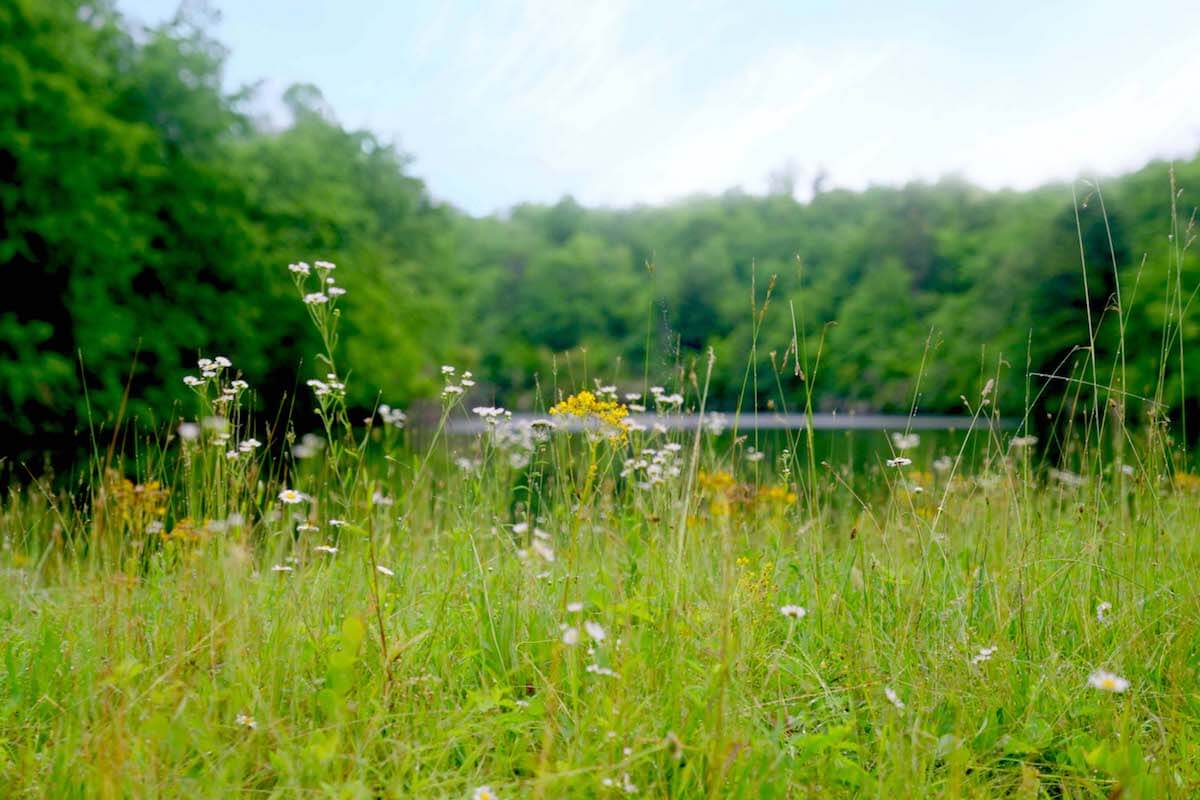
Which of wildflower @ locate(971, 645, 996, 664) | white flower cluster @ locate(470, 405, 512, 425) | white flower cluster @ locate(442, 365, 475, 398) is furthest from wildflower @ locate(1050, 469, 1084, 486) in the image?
white flower cluster @ locate(442, 365, 475, 398)

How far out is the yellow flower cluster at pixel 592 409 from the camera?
275 cm

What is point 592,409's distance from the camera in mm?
2814

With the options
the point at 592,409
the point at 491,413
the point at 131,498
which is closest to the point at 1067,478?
the point at 592,409

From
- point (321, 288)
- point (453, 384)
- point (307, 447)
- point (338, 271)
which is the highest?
point (338, 271)

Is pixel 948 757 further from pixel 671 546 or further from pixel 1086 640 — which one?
pixel 671 546

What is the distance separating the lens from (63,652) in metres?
2.66

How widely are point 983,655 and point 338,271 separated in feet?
85.3

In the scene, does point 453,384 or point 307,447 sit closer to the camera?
point 453,384

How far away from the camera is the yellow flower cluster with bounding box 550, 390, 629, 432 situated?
9.02 feet

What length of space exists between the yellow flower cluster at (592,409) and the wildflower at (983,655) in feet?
4.00

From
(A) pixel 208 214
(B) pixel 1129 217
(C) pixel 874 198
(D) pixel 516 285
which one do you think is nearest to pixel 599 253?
(D) pixel 516 285

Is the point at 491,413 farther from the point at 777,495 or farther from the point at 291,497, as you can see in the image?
the point at 777,495

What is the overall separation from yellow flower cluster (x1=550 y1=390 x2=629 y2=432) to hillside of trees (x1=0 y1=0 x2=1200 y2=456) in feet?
0.95

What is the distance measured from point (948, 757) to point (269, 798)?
166 centimetres
